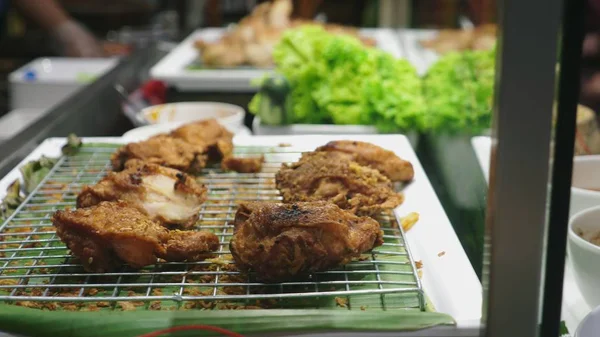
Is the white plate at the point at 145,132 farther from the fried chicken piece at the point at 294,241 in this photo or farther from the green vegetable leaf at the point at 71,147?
the fried chicken piece at the point at 294,241

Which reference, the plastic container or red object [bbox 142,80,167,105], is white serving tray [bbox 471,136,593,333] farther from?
the plastic container

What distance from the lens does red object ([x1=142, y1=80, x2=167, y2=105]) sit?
406 cm

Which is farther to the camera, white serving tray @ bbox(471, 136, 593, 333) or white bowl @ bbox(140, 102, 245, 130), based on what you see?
white bowl @ bbox(140, 102, 245, 130)

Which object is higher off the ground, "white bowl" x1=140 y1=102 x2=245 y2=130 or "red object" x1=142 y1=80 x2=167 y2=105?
"white bowl" x1=140 y1=102 x2=245 y2=130

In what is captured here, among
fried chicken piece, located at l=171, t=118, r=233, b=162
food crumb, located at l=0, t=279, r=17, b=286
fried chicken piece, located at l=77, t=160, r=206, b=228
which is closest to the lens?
food crumb, located at l=0, t=279, r=17, b=286

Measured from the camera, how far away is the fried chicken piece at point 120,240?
164 cm

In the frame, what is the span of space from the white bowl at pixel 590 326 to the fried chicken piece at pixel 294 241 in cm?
49

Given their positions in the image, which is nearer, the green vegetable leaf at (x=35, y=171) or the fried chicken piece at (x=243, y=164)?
the green vegetable leaf at (x=35, y=171)

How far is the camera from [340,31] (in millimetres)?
5480

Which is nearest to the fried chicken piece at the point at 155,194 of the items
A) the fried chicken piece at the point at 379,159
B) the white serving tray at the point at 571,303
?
the fried chicken piece at the point at 379,159

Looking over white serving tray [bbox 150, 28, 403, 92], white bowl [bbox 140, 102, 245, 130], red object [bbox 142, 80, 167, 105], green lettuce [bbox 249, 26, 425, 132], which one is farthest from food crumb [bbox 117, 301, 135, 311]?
white serving tray [bbox 150, 28, 403, 92]

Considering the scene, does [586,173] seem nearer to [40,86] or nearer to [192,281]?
[192,281]

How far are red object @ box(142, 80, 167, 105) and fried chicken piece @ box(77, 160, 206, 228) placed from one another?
209cm

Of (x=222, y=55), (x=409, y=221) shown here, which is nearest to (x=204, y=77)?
(x=222, y=55)
